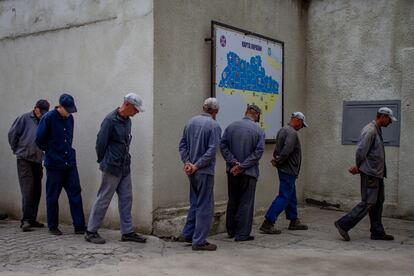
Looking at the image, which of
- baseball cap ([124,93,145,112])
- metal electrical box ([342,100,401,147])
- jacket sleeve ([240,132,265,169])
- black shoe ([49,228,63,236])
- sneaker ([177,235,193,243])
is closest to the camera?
baseball cap ([124,93,145,112])

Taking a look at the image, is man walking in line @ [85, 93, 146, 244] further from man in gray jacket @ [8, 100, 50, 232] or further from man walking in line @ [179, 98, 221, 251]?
man in gray jacket @ [8, 100, 50, 232]

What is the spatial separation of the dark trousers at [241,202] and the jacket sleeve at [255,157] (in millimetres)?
168

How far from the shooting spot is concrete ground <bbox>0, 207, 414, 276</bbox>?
546 centimetres

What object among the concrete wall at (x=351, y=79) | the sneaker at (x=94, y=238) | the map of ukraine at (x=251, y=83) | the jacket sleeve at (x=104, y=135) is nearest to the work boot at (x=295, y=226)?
the map of ukraine at (x=251, y=83)

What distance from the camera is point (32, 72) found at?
26.7 ft

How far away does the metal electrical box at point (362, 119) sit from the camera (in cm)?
895

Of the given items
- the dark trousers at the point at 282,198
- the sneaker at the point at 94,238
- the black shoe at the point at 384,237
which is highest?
the dark trousers at the point at 282,198

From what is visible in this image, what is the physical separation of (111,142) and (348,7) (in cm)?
529

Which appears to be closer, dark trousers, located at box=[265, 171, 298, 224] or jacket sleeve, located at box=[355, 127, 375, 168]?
jacket sleeve, located at box=[355, 127, 375, 168]

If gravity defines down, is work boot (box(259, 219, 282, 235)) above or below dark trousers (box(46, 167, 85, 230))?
below

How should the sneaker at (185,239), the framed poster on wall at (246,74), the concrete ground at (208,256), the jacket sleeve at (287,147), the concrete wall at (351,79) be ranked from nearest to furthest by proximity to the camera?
1. the concrete ground at (208,256)
2. the sneaker at (185,239)
3. the jacket sleeve at (287,147)
4. the framed poster on wall at (246,74)
5. the concrete wall at (351,79)

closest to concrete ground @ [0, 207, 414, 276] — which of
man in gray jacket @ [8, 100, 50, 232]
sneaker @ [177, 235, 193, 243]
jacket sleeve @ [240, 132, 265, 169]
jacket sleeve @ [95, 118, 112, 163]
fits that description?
sneaker @ [177, 235, 193, 243]

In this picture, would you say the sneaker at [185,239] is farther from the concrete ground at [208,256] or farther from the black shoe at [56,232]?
the black shoe at [56,232]

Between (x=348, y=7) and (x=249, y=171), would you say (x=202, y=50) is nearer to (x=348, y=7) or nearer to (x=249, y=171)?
(x=249, y=171)
